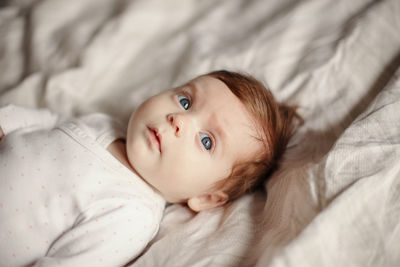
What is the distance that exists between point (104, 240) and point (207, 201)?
0.30 m

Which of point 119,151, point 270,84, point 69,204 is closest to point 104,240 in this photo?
point 69,204

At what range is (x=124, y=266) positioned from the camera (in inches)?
37.9

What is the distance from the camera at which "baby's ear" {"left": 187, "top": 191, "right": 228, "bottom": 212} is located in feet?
3.44

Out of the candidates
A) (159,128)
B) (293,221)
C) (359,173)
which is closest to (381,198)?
(359,173)

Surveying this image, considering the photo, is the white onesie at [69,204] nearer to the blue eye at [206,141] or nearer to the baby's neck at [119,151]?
the baby's neck at [119,151]

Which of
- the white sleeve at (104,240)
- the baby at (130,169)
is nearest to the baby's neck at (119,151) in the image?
the baby at (130,169)

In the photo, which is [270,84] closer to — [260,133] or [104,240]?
[260,133]

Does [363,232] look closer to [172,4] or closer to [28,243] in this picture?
[28,243]

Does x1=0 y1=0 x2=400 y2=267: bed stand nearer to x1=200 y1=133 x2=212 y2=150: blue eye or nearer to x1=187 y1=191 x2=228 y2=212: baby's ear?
x1=187 y1=191 x2=228 y2=212: baby's ear

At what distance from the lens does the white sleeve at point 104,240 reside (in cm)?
87

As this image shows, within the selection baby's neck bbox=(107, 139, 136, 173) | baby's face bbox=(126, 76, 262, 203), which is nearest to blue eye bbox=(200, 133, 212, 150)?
baby's face bbox=(126, 76, 262, 203)

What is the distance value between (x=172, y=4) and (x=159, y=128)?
2.37ft

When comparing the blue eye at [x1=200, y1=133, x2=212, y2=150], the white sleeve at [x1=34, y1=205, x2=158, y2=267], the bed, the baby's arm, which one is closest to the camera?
the bed

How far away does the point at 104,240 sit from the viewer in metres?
0.91
